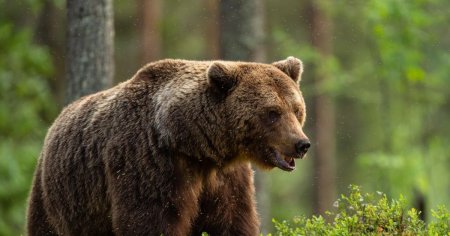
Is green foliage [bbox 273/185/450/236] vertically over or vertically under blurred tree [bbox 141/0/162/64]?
over

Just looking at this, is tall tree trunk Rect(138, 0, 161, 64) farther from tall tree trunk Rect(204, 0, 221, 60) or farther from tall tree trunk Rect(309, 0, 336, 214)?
tall tree trunk Rect(309, 0, 336, 214)

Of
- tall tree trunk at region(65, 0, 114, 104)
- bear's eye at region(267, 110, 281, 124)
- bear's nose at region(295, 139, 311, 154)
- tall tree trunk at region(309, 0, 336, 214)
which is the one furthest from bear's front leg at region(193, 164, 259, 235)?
tall tree trunk at region(309, 0, 336, 214)

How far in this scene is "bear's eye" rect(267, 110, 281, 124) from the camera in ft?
22.6

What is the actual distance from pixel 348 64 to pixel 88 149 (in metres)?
21.0

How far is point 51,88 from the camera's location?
23688 millimetres

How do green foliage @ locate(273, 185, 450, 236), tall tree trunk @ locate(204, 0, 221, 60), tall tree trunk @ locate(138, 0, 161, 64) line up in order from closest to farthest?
green foliage @ locate(273, 185, 450, 236) < tall tree trunk @ locate(138, 0, 161, 64) < tall tree trunk @ locate(204, 0, 221, 60)

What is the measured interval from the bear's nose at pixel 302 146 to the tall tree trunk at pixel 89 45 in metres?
4.05

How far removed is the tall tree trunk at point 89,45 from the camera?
1029 centimetres

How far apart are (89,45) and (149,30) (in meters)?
12.0

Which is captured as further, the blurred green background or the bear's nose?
the blurred green background

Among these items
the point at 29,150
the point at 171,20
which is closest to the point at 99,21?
the point at 29,150

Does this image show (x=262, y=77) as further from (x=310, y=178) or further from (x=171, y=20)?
(x=310, y=178)

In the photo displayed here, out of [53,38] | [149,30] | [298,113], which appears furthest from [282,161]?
[53,38]

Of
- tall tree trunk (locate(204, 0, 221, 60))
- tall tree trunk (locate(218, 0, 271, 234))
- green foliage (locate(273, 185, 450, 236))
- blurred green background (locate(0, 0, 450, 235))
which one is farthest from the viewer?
tall tree trunk (locate(204, 0, 221, 60))
